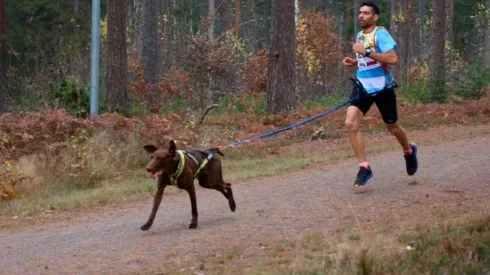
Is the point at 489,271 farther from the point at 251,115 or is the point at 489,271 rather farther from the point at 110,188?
the point at 251,115

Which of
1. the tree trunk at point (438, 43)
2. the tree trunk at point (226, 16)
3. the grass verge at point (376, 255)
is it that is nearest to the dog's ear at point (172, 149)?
the grass verge at point (376, 255)

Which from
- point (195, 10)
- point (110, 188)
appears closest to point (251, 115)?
point (110, 188)

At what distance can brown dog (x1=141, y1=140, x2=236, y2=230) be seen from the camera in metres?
8.50

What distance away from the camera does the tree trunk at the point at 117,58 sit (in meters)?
19.8

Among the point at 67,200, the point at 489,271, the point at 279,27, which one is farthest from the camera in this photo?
the point at 279,27

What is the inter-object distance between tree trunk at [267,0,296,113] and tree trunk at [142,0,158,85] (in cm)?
734

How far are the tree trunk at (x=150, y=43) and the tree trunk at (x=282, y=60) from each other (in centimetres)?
734

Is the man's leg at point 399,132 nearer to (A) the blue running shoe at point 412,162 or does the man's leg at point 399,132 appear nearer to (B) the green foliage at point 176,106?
(A) the blue running shoe at point 412,162

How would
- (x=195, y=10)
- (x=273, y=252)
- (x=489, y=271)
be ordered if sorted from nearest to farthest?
(x=489, y=271)
(x=273, y=252)
(x=195, y=10)

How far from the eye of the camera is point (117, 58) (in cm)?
1997

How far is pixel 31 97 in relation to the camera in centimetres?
2112

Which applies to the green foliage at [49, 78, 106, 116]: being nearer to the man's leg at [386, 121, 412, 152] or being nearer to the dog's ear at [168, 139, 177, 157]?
the man's leg at [386, 121, 412, 152]

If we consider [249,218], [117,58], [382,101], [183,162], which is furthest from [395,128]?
[117,58]

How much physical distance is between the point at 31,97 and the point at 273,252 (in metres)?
14.7
